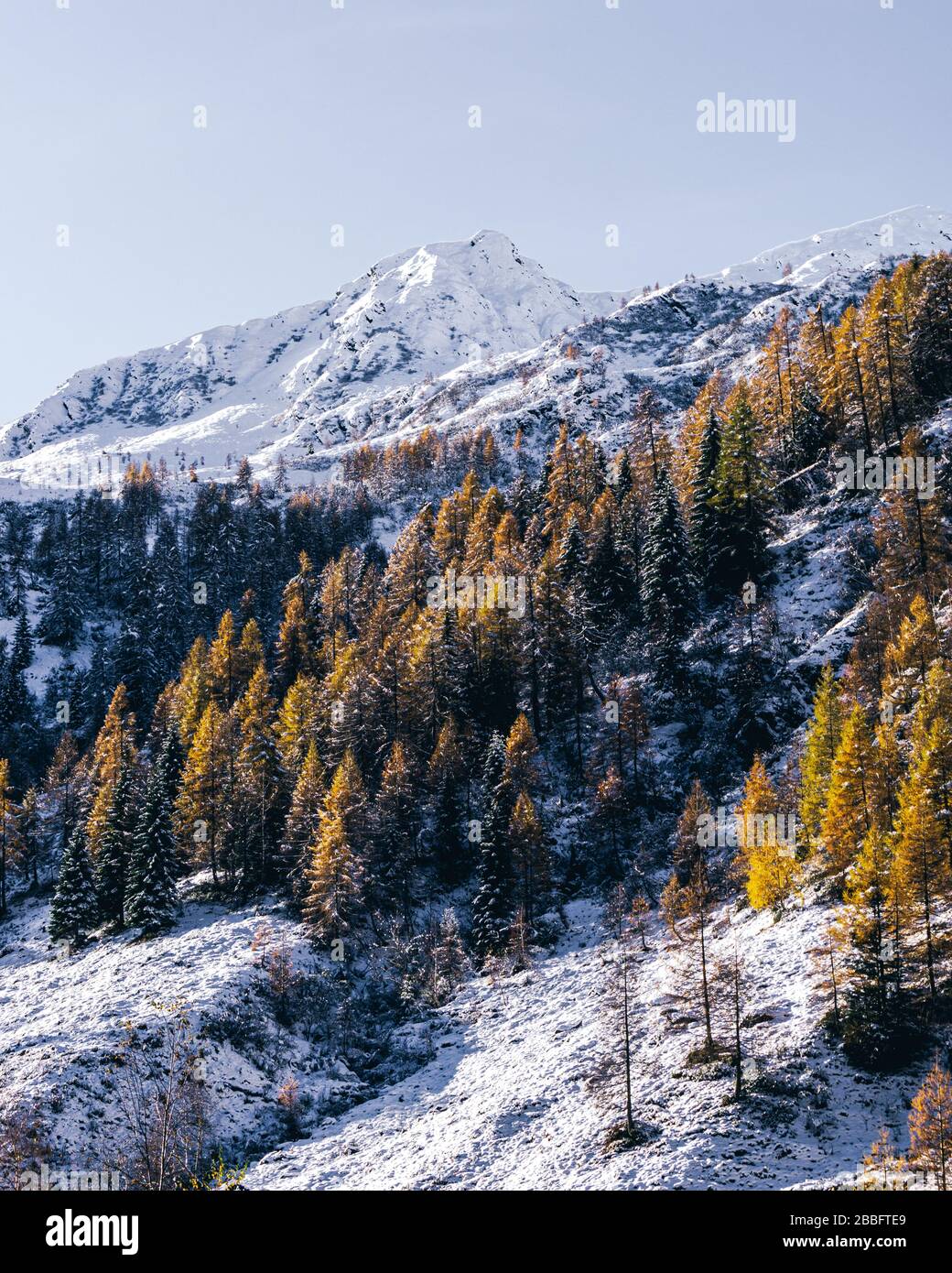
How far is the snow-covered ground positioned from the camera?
3045cm

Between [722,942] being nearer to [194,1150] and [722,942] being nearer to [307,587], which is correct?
[194,1150]

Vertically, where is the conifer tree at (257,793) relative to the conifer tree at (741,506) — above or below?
below

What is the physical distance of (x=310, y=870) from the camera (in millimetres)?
56719

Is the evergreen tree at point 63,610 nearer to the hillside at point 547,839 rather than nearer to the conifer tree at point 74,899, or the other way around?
the hillside at point 547,839

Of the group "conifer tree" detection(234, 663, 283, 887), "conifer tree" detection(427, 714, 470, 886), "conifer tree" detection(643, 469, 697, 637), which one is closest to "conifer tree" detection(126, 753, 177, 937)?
"conifer tree" detection(234, 663, 283, 887)

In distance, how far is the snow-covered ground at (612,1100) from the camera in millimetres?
30453

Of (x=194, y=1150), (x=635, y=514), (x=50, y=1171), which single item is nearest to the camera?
(x=50, y=1171)

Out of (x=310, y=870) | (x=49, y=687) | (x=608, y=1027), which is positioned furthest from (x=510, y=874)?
(x=49, y=687)

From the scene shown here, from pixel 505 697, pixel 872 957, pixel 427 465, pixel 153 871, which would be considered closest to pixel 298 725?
pixel 153 871

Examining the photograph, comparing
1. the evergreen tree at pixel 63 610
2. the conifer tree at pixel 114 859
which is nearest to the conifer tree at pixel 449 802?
the conifer tree at pixel 114 859

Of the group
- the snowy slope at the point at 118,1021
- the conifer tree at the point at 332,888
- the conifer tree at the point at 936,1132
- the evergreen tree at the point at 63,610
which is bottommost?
the snowy slope at the point at 118,1021

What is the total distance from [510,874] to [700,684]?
808 inches

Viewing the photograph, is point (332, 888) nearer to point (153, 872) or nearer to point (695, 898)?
point (153, 872)

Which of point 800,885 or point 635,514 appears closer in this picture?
point 800,885
